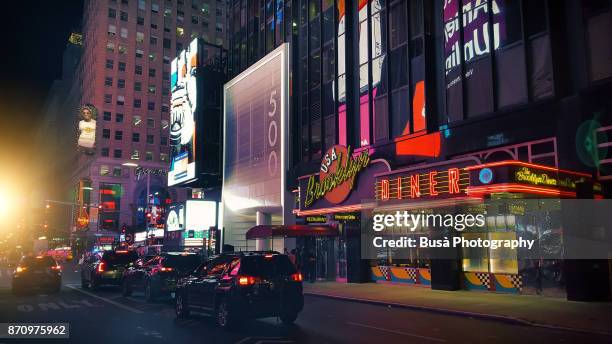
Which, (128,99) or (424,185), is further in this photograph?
(128,99)

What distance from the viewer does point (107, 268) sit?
80.0ft

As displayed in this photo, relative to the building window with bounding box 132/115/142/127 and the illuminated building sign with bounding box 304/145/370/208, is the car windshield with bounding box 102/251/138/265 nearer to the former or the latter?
the illuminated building sign with bounding box 304/145/370/208

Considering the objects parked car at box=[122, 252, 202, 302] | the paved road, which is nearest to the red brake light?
the paved road

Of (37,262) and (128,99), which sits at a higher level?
(128,99)

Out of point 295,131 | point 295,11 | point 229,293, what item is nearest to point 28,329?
point 229,293

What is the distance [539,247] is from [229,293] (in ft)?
43.2

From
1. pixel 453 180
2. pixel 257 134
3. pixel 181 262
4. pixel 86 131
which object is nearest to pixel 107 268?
pixel 181 262

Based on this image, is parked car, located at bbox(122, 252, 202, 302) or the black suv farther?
parked car, located at bbox(122, 252, 202, 302)

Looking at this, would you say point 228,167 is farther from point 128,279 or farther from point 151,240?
point 128,279

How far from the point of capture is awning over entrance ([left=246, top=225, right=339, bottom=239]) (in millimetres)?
28875

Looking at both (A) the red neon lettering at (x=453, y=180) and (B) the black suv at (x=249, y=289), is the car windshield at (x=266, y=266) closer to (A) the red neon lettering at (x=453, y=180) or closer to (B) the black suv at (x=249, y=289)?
(B) the black suv at (x=249, y=289)

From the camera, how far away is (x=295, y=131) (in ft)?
120

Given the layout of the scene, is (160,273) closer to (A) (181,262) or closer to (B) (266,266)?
(A) (181,262)

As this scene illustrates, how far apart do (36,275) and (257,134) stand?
21832 millimetres
